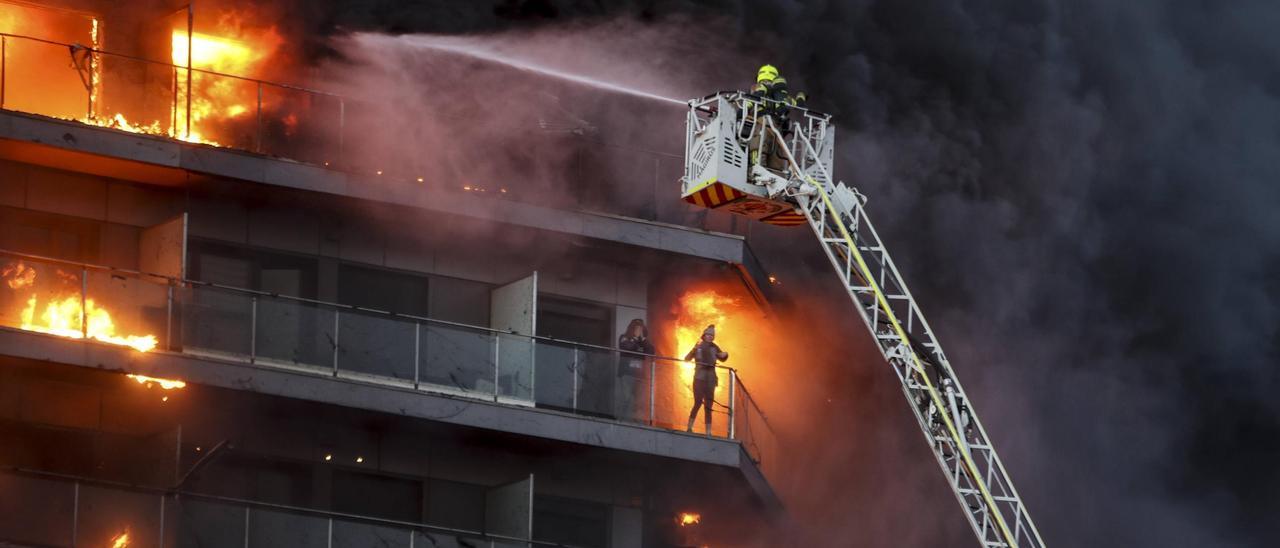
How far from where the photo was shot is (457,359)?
95.5ft

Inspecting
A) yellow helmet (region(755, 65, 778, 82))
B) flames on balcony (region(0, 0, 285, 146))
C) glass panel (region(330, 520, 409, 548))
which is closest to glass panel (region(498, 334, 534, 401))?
glass panel (region(330, 520, 409, 548))

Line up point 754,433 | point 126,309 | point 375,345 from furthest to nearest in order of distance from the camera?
point 754,433 < point 375,345 < point 126,309

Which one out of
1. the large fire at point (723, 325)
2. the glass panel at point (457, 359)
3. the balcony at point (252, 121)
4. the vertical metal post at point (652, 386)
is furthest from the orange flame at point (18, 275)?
the large fire at point (723, 325)

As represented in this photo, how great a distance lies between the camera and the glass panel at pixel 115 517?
25438 millimetres

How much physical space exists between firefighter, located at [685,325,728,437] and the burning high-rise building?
0.14 metres

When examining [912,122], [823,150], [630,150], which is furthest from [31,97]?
[912,122]

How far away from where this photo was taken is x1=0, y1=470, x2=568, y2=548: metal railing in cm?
2527

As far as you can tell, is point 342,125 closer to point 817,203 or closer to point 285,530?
point 285,530

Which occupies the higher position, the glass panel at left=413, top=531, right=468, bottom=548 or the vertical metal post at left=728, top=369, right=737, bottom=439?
the vertical metal post at left=728, top=369, right=737, bottom=439

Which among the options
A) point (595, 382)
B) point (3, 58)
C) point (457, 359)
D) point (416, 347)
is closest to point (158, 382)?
point (416, 347)

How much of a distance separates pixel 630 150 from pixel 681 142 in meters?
3.25

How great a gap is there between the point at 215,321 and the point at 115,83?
3.44 meters

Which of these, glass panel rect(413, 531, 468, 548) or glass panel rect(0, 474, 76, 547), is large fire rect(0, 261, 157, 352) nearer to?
glass panel rect(0, 474, 76, 547)

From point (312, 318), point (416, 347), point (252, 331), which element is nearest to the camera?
point (252, 331)
